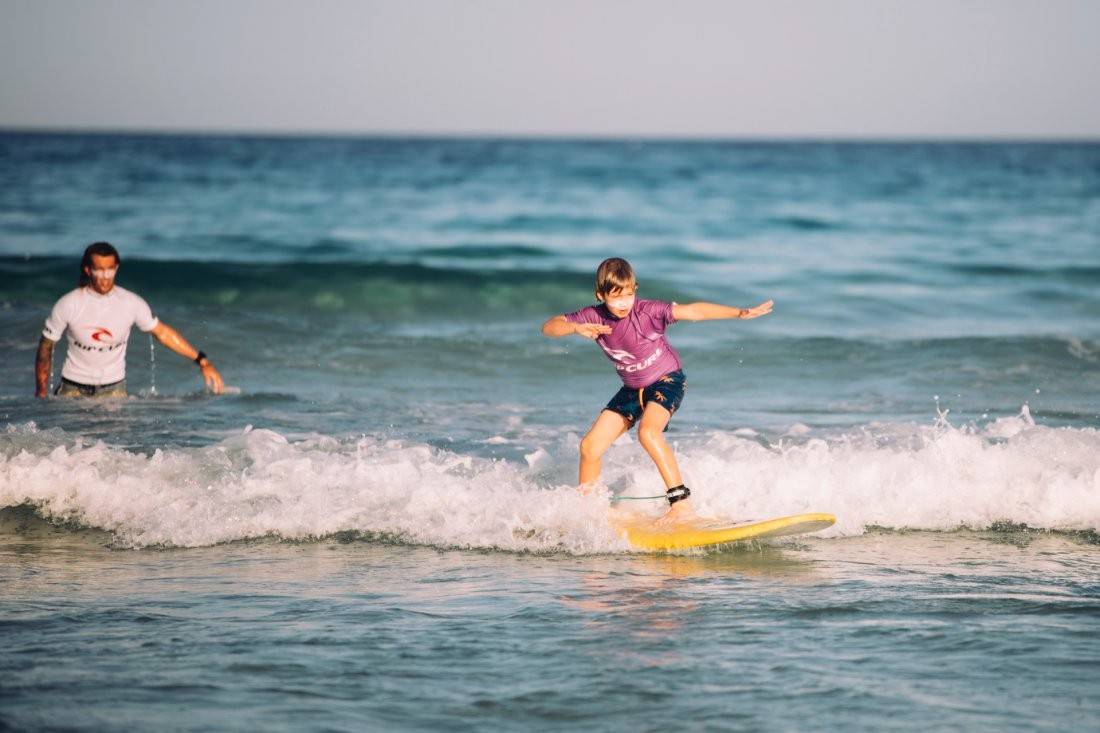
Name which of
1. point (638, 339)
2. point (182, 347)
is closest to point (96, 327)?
point (182, 347)

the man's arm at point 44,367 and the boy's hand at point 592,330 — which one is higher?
the boy's hand at point 592,330

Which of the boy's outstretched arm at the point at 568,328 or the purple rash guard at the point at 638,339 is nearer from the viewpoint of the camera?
the boy's outstretched arm at the point at 568,328

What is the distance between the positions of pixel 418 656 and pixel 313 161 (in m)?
66.2

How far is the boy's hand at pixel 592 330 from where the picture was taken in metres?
6.96

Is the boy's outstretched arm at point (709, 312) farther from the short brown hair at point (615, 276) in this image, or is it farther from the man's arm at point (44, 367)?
the man's arm at point (44, 367)

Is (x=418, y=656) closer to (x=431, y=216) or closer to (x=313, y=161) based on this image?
(x=431, y=216)

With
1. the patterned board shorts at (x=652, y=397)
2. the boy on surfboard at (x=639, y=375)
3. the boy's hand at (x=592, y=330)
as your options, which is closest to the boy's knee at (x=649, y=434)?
the boy on surfboard at (x=639, y=375)

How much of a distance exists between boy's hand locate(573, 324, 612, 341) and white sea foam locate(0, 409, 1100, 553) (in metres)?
1.05

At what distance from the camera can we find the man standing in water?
8914mm

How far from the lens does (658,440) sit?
716cm

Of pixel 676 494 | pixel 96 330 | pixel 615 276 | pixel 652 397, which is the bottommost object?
pixel 676 494

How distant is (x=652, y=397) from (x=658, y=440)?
30 centimetres

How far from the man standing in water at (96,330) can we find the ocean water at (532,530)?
441 mm

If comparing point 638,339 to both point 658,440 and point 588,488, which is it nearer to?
point 658,440
